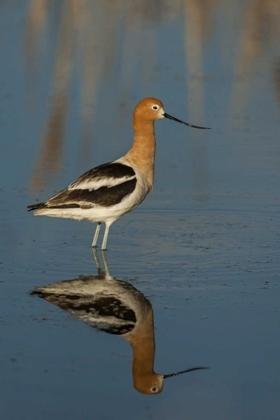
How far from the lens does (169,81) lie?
13.2 meters

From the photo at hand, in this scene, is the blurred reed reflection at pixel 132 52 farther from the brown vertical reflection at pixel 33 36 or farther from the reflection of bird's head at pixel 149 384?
the reflection of bird's head at pixel 149 384

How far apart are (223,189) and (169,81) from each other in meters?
3.69

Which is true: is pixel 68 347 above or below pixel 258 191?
below

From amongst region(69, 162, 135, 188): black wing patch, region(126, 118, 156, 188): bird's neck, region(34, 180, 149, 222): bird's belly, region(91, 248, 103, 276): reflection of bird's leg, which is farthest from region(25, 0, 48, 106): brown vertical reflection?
region(91, 248, 103, 276): reflection of bird's leg

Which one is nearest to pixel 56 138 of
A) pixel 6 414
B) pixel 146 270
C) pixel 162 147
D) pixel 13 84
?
pixel 162 147

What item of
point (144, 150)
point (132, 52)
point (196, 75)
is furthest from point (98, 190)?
point (132, 52)

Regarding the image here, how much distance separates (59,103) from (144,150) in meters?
3.58

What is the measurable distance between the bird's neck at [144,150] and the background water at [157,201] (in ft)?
1.49

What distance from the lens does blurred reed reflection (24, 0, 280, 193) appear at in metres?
11.8

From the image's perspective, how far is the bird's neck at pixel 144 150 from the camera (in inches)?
348

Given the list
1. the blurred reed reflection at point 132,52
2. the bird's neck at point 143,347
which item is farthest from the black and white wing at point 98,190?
the bird's neck at point 143,347

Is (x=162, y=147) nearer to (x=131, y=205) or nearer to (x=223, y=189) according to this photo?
(x=223, y=189)

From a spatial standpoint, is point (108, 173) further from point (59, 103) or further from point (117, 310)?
point (59, 103)

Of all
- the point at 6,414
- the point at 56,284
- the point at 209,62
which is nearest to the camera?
the point at 6,414
